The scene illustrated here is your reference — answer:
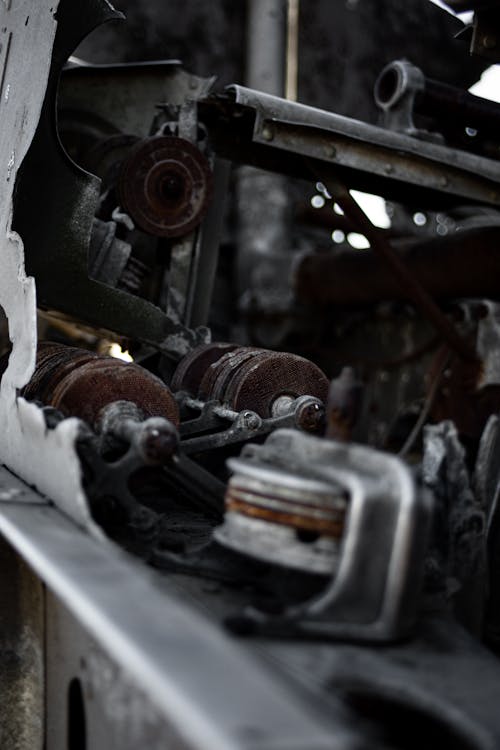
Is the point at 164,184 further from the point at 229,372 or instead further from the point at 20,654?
the point at 20,654

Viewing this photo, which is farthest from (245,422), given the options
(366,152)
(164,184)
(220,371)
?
(366,152)

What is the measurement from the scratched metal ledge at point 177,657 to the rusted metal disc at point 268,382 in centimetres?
89

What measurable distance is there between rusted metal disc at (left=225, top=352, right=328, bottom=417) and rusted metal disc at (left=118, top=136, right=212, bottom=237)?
0.77 metres

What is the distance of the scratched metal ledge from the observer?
74 cm

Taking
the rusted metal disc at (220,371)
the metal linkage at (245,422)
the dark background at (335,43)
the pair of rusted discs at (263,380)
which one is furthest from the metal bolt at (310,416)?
the dark background at (335,43)

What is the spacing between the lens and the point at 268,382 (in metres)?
2.17

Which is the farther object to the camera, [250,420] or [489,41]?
[489,41]

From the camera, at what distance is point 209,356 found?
253 centimetres

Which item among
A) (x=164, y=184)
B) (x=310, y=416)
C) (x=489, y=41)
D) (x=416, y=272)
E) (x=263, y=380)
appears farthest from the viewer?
(x=416, y=272)

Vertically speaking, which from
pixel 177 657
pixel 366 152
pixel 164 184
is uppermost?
pixel 366 152

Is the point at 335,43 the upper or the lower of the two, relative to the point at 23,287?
upper

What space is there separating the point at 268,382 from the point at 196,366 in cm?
39

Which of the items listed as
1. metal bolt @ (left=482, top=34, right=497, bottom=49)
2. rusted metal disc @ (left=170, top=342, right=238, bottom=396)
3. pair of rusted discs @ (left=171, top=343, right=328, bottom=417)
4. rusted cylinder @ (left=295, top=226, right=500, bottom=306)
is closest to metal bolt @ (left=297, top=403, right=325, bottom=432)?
pair of rusted discs @ (left=171, top=343, right=328, bottom=417)

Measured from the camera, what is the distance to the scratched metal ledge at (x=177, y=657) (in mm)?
742
